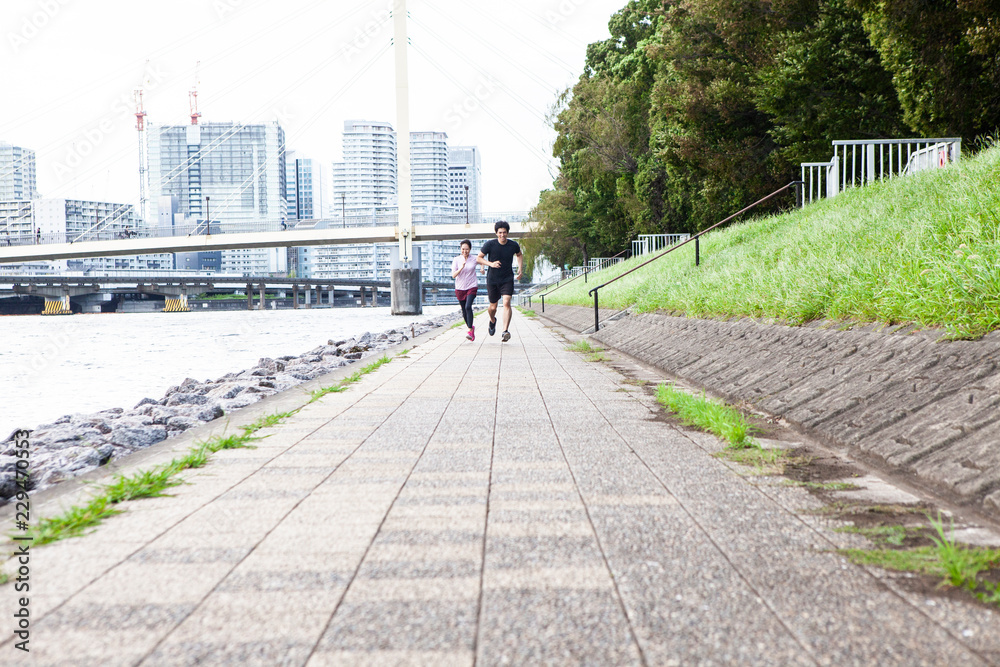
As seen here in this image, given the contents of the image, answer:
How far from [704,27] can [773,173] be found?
15.3 feet

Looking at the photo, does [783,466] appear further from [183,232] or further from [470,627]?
[183,232]

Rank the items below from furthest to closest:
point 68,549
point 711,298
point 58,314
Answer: point 58,314 → point 711,298 → point 68,549

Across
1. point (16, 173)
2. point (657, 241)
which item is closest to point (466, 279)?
point (657, 241)

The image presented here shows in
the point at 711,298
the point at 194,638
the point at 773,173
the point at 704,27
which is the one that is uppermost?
the point at 704,27

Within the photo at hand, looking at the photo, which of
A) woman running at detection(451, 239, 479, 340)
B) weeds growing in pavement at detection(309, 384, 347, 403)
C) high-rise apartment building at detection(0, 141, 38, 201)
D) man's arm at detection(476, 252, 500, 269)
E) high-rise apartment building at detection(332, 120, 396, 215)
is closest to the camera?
weeds growing in pavement at detection(309, 384, 347, 403)

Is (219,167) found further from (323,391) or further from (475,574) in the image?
(475,574)

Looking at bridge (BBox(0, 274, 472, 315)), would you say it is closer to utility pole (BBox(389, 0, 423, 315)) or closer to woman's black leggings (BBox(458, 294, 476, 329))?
utility pole (BBox(389, 0, 423, 315))

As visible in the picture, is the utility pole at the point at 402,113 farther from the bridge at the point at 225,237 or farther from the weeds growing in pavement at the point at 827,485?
the weeds growing in pavement at the point at 827,485

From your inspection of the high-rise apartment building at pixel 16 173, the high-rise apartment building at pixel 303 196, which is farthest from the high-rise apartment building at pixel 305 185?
the high-rise apartment building at pixel 16 173

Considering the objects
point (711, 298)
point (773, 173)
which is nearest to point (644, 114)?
point (773, 173)

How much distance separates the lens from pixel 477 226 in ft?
154

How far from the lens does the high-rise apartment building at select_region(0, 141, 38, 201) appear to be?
56.6 metres

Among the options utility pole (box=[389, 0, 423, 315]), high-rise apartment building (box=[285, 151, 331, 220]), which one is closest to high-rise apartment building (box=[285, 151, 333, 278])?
high-rise apartment building (box=[285, 151, 331, 220])

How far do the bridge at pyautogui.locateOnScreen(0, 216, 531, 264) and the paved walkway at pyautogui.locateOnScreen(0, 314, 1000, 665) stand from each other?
40739 millimetres
